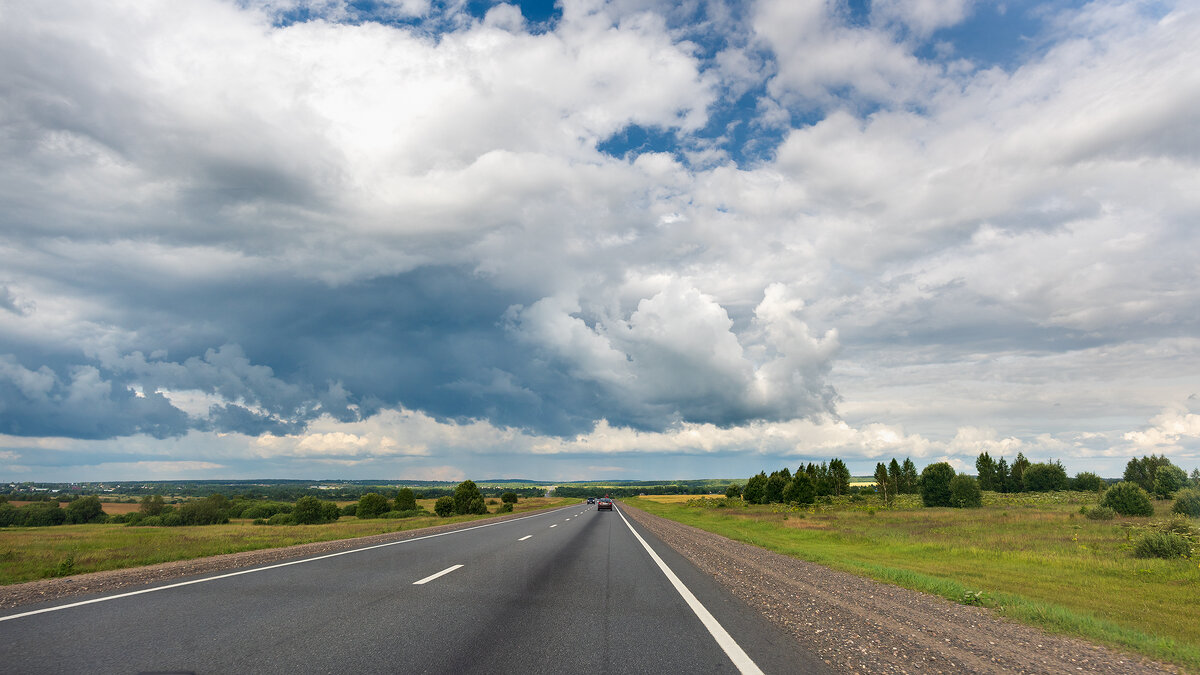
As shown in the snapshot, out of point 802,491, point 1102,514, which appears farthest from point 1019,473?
point 1102,514

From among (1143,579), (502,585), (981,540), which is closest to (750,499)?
(981,540)

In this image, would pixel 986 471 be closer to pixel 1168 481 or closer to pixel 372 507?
pixel 1168 481

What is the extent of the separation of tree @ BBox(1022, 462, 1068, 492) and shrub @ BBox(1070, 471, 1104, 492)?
9.16ft

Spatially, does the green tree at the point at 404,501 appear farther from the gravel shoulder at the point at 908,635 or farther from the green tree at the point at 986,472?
the green tree at the point at 986,472

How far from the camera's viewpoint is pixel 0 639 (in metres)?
5.79

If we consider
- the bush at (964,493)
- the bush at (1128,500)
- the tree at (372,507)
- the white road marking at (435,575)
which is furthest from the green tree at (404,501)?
the bush at (964,493)

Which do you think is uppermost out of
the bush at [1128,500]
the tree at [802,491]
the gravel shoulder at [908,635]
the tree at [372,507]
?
the gravel shoulder at [908,635]

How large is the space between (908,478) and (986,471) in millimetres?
18415

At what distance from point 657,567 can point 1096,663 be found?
28.7ft

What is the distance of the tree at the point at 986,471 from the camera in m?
128

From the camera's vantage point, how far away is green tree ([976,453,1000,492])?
420ft

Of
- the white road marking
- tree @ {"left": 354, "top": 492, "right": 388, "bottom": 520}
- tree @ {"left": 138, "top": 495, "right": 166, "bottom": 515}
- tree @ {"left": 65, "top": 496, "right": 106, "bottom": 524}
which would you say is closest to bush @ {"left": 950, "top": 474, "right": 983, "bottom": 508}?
tree @ {"left": 354, "top": 492, "right": 388, "bottom": 520}

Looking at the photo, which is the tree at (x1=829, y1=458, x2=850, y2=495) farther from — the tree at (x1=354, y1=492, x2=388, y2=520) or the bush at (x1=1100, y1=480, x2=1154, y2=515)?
the tree at (x1=354, y1=492, x2=388, y2=520)

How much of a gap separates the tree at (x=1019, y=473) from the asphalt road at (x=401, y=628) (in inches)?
5590
